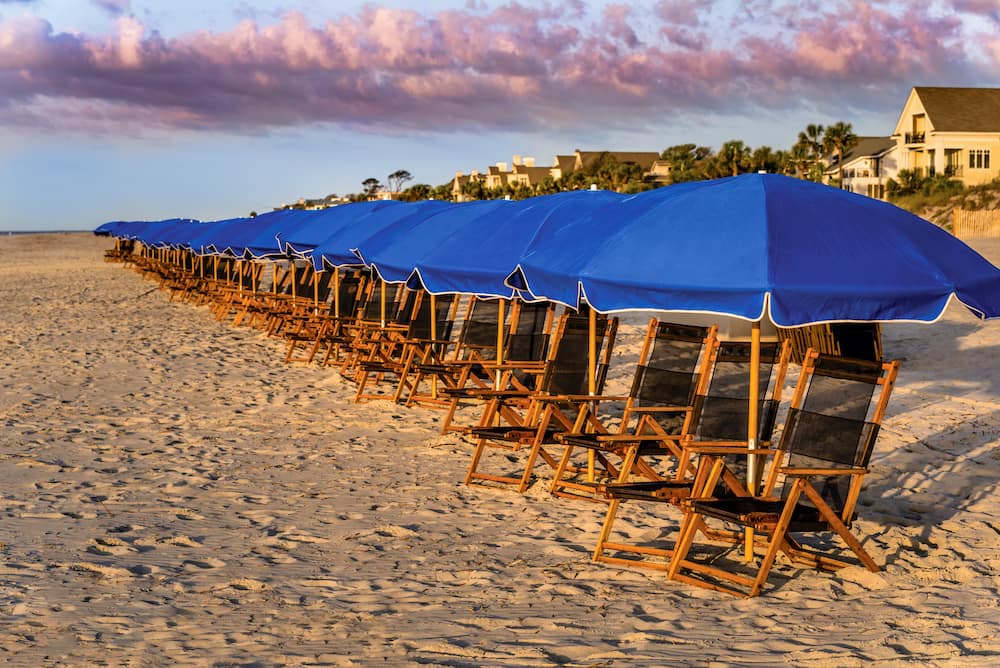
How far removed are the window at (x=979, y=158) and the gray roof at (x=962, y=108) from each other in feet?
3.32

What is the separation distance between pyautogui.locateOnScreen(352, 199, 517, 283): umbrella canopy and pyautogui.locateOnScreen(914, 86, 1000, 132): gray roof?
48.3 meters

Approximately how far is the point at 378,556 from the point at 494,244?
Answer: 3.28 m

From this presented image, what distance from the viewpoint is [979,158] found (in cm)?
5247

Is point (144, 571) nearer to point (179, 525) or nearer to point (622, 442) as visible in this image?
point (179, 525)

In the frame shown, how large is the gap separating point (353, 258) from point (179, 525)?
6.22 meters

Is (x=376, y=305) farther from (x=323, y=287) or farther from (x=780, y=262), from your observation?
(x=780, y=262)

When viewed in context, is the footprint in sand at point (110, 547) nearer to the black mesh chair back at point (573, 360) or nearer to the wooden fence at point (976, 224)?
the black mesh chair back at point (573, 360)

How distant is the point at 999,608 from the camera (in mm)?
4734

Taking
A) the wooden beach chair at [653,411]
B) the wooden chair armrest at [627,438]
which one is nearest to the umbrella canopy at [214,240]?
the wooden beach chair at [653,411]

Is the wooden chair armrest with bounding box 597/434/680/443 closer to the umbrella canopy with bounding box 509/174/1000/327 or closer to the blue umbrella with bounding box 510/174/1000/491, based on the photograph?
the blue umbrella with bounding box 510/174/1000/491

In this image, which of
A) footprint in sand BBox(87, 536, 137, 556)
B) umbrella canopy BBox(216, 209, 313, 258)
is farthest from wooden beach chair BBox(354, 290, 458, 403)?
umbrella canopy BBox(216, 209, 313, 258)

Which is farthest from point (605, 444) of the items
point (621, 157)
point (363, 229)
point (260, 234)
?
point (621, 157)

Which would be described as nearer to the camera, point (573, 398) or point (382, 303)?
point (573, 398)

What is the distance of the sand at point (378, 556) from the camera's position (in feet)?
13.9
